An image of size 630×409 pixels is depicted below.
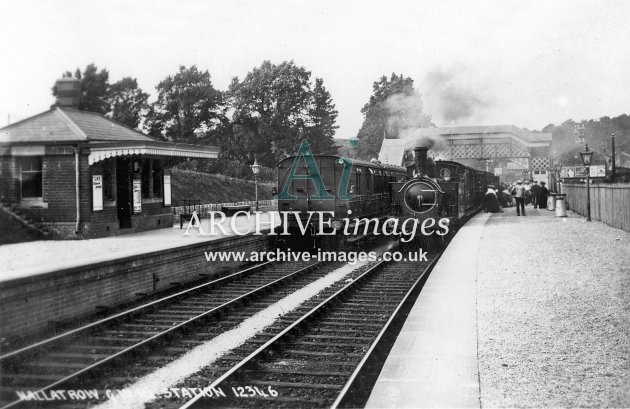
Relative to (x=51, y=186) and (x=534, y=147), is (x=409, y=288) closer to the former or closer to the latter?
(x=51, y=186)

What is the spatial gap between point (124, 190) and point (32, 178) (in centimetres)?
289

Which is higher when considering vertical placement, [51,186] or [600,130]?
[600,130]

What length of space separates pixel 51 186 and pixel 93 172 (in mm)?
1097

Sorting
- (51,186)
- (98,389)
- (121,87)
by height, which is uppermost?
(121,87)

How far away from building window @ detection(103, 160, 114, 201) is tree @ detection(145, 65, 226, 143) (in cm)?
583

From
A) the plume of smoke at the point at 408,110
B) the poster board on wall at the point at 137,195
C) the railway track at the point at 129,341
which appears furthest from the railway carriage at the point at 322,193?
the plume of smoke at the point at 408,110

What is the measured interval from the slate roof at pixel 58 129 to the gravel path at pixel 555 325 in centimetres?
1058

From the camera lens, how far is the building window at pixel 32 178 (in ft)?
47.7

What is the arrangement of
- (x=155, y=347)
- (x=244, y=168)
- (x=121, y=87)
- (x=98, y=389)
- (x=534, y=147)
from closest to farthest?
(x=98, y=389), (x=155, y=347), (x=121, y=87), (x=534, y=147), (x=244, y=168)

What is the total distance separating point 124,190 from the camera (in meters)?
16.9

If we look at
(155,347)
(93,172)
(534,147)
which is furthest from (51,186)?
(534,147)

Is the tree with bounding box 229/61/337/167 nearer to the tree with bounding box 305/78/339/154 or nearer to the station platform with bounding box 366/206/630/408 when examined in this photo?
the tree with bounding box 305/78/339/154

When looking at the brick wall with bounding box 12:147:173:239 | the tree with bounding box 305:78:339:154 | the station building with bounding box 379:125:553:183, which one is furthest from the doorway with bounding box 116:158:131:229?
the station building with bounding box 379:125:553:183

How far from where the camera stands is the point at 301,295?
424 inches
